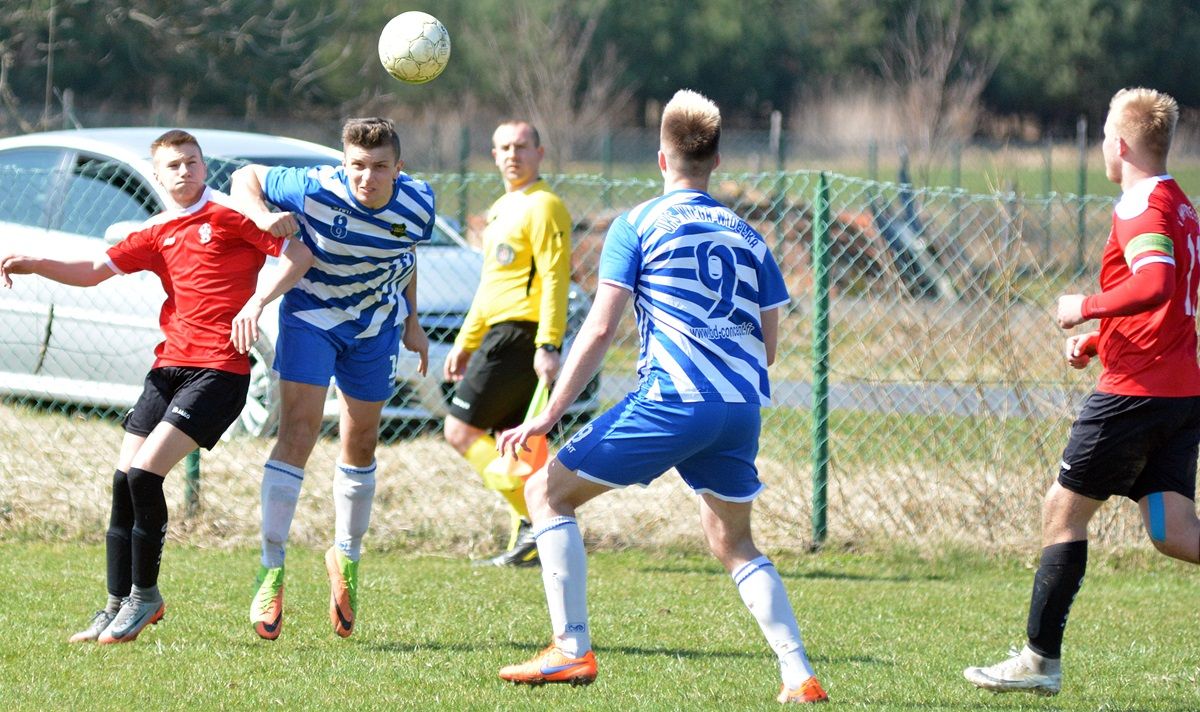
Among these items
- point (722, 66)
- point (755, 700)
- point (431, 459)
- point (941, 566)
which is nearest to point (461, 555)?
point (431, 459)

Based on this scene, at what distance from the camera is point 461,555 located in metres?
7.01

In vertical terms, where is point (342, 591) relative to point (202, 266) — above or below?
below

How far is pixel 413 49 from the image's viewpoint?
596 cm

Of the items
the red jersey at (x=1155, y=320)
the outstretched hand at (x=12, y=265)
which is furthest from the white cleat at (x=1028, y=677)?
the outstretched hand at (x=12, y=265)

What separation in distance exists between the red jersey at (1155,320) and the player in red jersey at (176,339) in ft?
8.91

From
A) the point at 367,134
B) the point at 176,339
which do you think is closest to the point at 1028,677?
the point at 367,134

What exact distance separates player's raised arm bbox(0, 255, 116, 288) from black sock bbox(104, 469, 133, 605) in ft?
2.34

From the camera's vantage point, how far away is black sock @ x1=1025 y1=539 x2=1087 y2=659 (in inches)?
183

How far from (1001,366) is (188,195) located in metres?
4.17

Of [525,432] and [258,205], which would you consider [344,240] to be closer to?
[258,205]

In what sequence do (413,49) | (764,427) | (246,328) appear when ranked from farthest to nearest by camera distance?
(764,427), (413,49), (246,328)

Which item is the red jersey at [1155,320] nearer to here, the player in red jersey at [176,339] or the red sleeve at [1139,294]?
the red sleeve at [1139,294]

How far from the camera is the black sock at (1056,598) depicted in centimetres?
464

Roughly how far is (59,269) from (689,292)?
7.77ft
